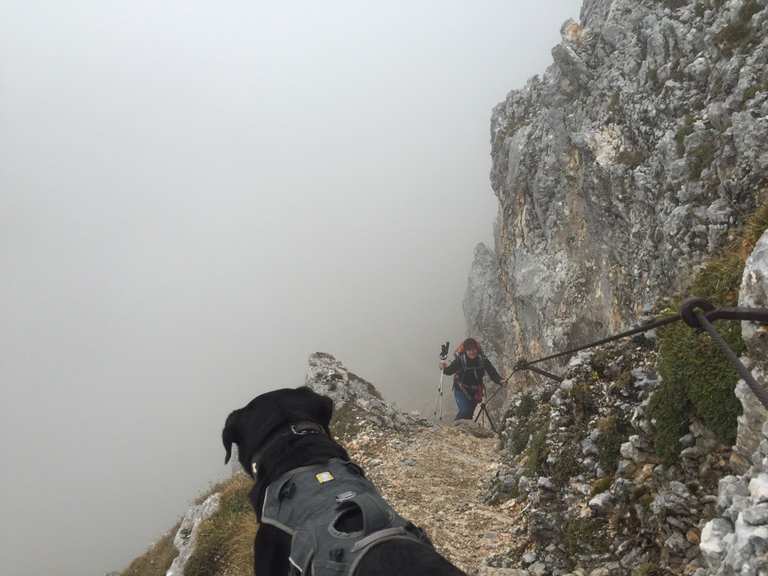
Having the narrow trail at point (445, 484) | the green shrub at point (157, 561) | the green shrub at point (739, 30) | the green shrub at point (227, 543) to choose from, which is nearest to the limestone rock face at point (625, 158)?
the green shrub at point (739, 30)

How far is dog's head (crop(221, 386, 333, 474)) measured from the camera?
4.91 m

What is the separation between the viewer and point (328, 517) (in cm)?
363

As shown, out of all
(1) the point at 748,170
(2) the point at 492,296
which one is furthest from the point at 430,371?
(1) the point at 748,170

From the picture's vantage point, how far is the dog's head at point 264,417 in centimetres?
491

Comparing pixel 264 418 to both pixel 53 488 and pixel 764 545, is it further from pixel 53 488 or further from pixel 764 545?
pixel 53 488

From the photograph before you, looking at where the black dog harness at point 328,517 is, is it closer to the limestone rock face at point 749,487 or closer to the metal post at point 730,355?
the limestone rock face at point 749,487

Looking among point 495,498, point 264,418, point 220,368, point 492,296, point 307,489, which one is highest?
point 264,418

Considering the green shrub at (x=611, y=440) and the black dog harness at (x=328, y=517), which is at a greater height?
the black dog harness at (x=328, y=517)

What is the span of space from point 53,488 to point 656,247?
166 meters

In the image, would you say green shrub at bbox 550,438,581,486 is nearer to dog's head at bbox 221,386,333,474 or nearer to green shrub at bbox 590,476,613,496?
green shrub at bbox 590,476,613,496

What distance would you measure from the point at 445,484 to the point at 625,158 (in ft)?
42.8

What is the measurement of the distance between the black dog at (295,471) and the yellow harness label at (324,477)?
103 mm

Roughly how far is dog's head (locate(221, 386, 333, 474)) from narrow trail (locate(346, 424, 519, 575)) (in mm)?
3386

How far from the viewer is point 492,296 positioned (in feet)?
157
